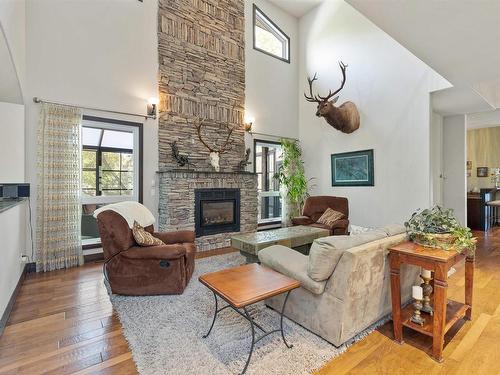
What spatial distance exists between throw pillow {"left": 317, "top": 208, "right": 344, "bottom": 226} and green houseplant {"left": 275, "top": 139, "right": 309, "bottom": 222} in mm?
1259

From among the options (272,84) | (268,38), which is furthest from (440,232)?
(268,38)

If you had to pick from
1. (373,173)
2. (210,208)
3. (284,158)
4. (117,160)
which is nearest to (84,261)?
(117,160)

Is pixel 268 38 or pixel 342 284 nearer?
pixel 342 284

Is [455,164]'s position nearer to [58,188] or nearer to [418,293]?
[418,293]

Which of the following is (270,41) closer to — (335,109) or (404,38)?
(335,109)

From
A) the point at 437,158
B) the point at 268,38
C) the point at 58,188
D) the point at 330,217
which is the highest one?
the point at 268,38

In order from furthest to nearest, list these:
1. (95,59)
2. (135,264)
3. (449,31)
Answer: (95,59) < (135,264) < (449,31)

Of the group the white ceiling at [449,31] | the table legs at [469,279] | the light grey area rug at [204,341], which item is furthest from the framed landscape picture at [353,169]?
the light grey area rug at [204,341]

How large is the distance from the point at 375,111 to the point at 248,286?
4.73 m

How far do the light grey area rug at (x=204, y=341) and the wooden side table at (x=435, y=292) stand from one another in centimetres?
32

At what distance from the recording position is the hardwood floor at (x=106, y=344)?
1752 mm

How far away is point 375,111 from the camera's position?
5.18 metres

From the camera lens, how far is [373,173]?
5.25 metres

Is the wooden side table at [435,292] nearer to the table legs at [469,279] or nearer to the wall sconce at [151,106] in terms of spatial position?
the table legs at [469,279]
